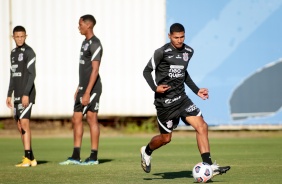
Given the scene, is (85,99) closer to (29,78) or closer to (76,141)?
(76,141)

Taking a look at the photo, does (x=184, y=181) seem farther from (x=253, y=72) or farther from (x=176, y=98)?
(x=253, y=72)

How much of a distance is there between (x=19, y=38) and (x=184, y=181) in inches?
181

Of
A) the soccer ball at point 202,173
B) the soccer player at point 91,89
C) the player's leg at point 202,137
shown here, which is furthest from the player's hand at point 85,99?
the soccer ball at point 202,173

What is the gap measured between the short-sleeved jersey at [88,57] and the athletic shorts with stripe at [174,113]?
2872mm

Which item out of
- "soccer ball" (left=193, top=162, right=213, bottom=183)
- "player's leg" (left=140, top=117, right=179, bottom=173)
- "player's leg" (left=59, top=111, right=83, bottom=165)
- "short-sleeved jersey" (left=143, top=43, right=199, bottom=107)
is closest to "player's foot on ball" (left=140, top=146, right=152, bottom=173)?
"player's leg" (left=140, top=117, right=179, bottom=173)

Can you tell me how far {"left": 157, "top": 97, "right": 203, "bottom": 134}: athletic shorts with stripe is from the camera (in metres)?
11.9

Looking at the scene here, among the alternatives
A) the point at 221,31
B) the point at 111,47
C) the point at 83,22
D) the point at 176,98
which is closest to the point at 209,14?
the point at 221,31

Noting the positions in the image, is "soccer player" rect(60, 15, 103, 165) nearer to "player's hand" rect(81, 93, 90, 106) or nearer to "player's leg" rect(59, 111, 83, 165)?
"player's leg" rect(59, 111, 83, 165)

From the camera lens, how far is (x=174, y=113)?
1197cm

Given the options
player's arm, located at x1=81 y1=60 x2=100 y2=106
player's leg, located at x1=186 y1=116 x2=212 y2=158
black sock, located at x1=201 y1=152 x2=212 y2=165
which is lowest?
black sock, located at x1=201 y1=152 x2=212 y2=165

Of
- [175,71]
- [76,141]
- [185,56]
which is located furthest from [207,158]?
[76,141]

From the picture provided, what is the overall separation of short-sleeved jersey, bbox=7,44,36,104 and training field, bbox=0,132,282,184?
1195 millimetres

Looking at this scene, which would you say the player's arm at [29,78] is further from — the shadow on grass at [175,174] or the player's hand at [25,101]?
the shadow on grass at [175,174]

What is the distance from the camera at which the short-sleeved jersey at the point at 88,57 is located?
48.0 ft
